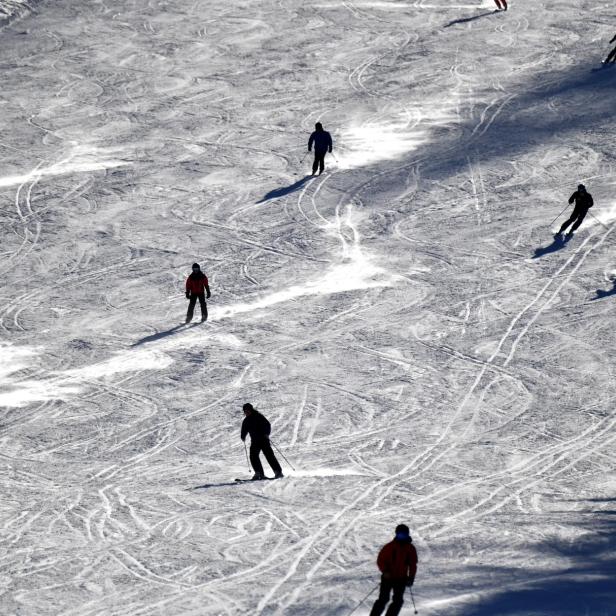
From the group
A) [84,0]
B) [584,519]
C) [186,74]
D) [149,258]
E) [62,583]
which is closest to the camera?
[62,583]

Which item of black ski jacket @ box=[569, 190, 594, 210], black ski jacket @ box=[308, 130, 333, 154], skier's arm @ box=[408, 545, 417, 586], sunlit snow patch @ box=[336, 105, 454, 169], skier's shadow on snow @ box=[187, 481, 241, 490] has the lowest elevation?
sunlit snow patch @ box=[336, 105, 454, 169]

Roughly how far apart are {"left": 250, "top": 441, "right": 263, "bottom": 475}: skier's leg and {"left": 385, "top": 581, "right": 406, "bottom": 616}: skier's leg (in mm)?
4697

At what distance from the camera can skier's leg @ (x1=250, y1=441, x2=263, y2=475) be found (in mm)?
16312

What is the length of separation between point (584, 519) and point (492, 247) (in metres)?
11.0

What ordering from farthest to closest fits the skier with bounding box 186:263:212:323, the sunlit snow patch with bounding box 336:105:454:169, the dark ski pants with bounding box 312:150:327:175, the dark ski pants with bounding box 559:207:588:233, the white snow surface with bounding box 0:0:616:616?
the sunlit snow patch with bounding box 336:105:454:169, the dark ski pants with bounding box 312:150:327:175, the dark ski pants with bounding box 559:207:588:233, the skier with bounding box 186:263:212:323, the white snow surface with bounding box 0:0:616:616

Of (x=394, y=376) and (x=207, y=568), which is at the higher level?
(x=207, y=568)

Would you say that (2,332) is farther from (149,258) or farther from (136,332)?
(149,258)

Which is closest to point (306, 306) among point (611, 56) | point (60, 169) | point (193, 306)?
point (193, 306)

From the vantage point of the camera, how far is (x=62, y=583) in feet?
44.5

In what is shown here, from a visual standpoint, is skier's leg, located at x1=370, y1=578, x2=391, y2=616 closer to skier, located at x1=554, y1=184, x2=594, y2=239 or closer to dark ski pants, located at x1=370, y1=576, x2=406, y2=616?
dark ski pants, located at x1=370, y1=576, x2=406, y2=616

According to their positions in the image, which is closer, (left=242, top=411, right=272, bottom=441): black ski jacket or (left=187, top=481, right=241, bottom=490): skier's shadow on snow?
(left=242, top=411, right=272, bottom=441): black ski jacket

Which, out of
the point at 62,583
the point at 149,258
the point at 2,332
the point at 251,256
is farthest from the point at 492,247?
the point at 62,583

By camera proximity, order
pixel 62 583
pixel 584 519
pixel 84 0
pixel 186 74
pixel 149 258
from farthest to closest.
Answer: pixel 84 0, pixel 186 74, pixel 149 258, pixel 584 519, pixel 62 583

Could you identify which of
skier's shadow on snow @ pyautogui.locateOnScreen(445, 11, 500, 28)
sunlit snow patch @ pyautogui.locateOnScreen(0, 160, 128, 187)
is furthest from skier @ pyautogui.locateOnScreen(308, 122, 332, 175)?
skier's shadow on snow @ pyautogui.locateOnScreen(445, 11, 500, 28)
